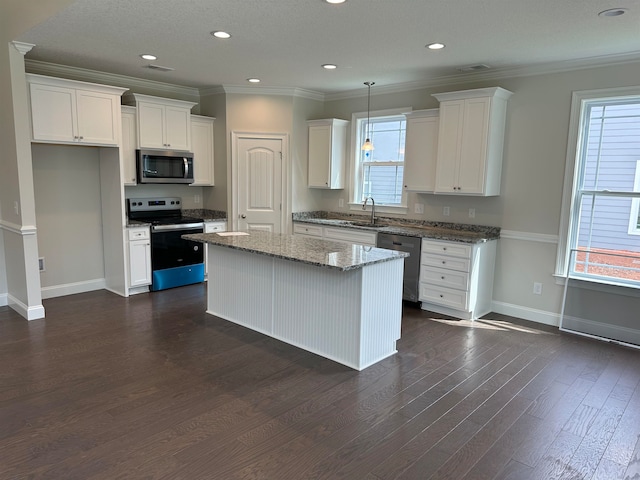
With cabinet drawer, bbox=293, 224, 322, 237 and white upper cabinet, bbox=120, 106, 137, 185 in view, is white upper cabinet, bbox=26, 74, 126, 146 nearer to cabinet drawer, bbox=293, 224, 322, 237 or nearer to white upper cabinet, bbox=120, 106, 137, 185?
white upper cabinet, bbox=120, 106, 137, 185

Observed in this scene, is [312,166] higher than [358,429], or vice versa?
[312,166]

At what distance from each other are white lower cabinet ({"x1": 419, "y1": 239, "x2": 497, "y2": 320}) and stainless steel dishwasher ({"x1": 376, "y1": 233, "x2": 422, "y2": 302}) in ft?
0.21

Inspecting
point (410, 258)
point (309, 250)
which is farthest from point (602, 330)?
point (309, 250)

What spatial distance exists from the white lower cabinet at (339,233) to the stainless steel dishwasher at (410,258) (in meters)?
0.23

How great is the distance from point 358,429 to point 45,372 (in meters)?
2.33

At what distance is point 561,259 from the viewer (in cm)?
443

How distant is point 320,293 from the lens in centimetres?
349

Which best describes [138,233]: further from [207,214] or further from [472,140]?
[472,140]

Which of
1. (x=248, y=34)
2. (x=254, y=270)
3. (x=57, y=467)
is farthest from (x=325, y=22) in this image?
(x=57, y=467)

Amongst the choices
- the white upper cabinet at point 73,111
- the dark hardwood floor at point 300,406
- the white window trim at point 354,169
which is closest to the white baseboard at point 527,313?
the dark hardwood floor at point 300,406

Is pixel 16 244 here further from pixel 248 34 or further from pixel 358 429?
pixel 358 429

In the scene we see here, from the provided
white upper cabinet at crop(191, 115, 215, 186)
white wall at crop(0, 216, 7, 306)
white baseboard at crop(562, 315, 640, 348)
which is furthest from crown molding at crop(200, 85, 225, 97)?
white baseboard at crop(562, 315, 640, 348)

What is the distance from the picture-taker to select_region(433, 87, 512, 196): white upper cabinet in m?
4.48

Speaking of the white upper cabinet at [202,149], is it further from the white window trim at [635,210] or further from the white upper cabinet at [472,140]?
the white window trim at [635,210]
